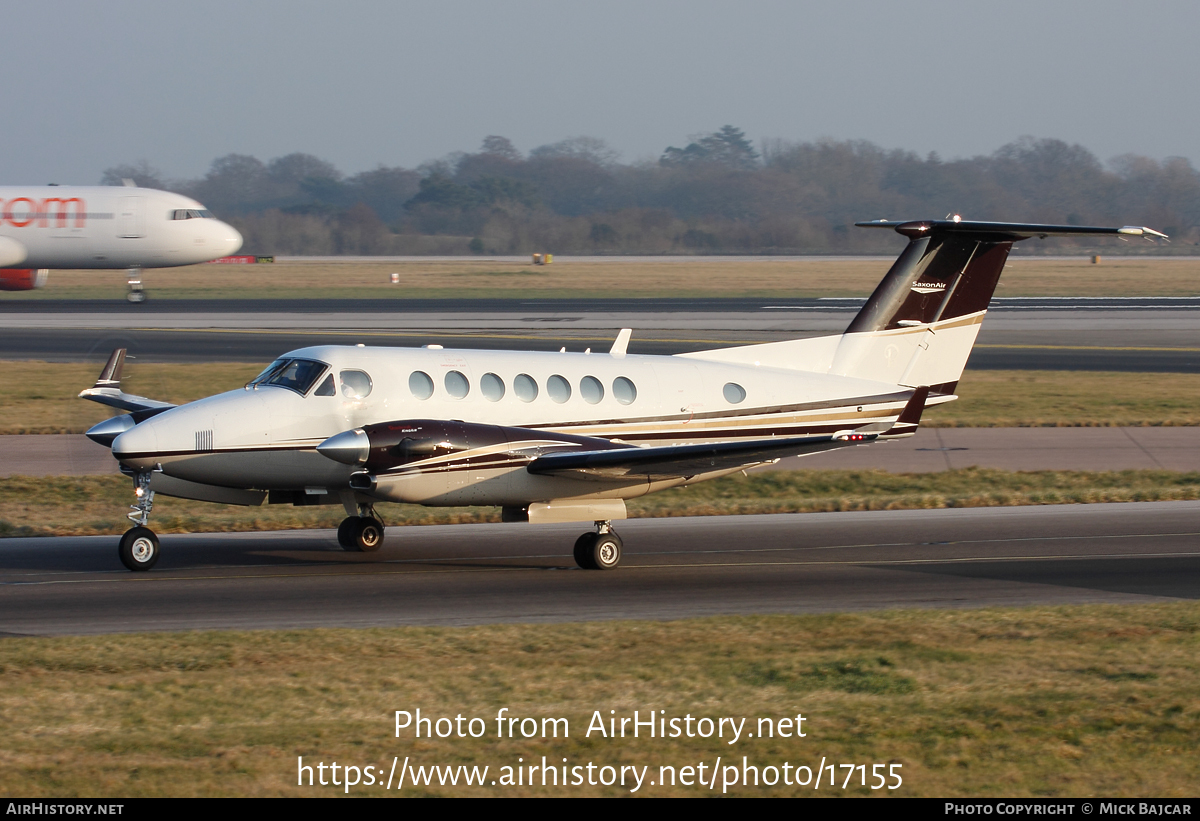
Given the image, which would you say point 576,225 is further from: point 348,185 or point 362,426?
point 362,426

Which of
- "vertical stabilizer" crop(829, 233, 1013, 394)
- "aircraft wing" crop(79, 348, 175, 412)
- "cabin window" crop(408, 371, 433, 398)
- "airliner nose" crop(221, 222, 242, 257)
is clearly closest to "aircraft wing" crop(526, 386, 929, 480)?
"cabin window" crop(408, 371, 433, 398)

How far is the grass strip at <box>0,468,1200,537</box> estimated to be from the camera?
1821 cm

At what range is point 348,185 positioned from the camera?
170m

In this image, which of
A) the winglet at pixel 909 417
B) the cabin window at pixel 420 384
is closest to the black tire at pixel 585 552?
the cabin window at pixel 420 384

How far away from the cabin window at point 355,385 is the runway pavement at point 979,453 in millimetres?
8774

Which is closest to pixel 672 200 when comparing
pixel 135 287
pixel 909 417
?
pixel 135 287

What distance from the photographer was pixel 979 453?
2314cm

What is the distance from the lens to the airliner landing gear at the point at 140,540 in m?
13.9

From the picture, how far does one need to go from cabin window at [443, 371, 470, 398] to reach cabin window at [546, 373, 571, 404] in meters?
1.09

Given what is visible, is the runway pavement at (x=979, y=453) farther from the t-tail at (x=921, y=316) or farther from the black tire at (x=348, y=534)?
the black tire at (x=348, y=534)

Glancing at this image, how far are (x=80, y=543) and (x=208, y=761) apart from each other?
9615 millimetres

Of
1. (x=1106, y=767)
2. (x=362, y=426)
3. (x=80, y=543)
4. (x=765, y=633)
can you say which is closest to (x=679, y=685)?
(x=765, y=633)

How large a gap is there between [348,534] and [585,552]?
3.36 meters

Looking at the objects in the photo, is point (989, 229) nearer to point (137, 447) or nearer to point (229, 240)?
point (137, 447)
